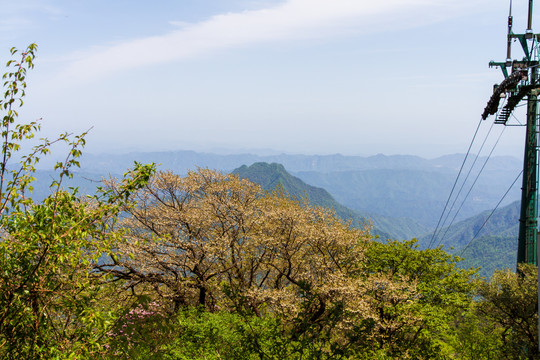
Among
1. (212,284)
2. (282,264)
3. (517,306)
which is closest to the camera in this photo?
(517,306)

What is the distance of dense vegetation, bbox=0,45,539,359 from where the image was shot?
5.98m

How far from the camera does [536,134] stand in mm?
23266

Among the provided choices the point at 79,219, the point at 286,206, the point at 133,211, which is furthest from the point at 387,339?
the point at 79,219

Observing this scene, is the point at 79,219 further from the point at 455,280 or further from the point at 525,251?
the point at 525,251

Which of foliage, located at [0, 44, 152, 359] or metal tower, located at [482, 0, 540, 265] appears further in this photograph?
metal tower, located at [482, 0, 540, 265]

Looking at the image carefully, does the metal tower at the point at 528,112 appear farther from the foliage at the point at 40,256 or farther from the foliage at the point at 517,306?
the foliage at the point at 40,256

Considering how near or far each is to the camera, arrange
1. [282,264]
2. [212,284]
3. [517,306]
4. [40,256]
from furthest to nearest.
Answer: [282,264], [212,284], [517,306], [40,256]

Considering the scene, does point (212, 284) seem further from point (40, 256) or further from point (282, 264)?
point (40, 256)

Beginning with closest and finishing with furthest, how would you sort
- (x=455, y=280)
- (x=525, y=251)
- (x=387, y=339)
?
(x=387, y=339), (x=455, y=280), (x=525, y=251)

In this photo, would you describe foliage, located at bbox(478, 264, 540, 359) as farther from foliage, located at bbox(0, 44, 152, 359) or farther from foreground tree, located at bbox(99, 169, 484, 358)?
foliage, located at bbox(0, 44, 152, 359)

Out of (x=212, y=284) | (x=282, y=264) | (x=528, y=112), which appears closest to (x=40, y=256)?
(x=212, y=284)

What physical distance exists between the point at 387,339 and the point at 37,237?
1567 cm

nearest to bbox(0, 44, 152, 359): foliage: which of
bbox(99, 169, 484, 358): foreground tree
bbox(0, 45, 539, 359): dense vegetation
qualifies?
bbox(0, 45, 539, 359): dense vegetation

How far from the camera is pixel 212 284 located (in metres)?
22.7
